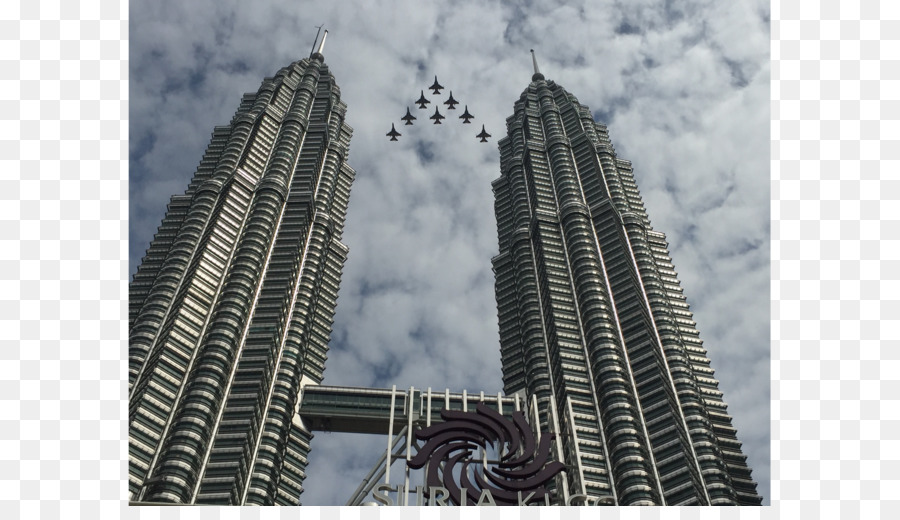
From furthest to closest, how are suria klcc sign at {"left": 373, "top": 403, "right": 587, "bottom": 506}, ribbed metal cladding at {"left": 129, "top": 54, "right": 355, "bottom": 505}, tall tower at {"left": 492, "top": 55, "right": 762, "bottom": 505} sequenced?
tall tower at {"left": 492, "top": 55, "right": 762, "bottom": 505} < ribbed metal cladding at {"left": 129, "top": 54, "right": 355, "bottom": 505} < suria klcc sign at {"left": 373, "top": 403, "right": 587, "bottom": 506}

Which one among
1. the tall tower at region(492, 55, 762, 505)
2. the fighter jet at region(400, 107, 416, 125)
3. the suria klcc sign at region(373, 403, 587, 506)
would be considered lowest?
the suria klcc sign at region(373, 403, 587, 506)

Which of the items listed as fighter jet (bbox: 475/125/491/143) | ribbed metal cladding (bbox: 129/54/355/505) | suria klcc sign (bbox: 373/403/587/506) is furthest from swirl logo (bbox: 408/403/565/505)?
fighter jet (bbox: 475/125/491/143)

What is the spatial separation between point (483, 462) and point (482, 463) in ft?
0.68

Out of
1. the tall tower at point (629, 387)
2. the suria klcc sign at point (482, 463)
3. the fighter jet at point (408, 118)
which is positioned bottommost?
the suria klcc sign at point (482, 463)

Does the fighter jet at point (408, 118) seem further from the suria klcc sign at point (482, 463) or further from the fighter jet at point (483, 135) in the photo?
the suria klcc sign at point (482, 463)

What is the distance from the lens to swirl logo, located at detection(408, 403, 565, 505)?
101 metres

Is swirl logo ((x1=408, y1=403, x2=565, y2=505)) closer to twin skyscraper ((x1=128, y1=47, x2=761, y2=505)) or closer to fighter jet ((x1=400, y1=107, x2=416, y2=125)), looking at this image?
twin skyscraper ((x1=128, y1=47, x2=761, y2=505))

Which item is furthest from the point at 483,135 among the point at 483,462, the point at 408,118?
the point at 483,462

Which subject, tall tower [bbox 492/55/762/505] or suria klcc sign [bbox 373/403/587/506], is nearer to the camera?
suria klcc sign [bbox 373/403/587/506]

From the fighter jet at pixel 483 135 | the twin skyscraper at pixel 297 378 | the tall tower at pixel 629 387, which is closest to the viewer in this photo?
the twin skyscraper at pixel 297 378

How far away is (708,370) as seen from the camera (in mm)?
184000

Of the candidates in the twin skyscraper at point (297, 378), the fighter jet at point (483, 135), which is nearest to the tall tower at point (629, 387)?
the twin skyscraper at point (297, 378)

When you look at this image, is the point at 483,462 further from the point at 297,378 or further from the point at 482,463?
the point at 297,378

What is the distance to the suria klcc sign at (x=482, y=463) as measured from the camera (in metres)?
100
